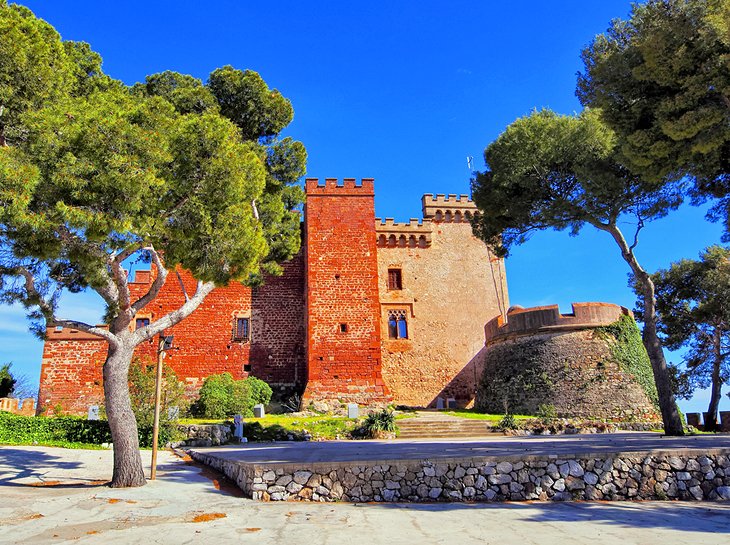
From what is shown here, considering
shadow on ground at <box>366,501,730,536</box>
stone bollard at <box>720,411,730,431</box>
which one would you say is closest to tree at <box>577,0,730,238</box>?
shadow on ground at <box>366,501,730,536</box>

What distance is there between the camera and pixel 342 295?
22.5m

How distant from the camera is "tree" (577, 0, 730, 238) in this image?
30.1 feet

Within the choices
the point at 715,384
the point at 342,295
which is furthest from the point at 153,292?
the point at 715,384

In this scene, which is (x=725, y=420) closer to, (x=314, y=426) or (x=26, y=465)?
(x=314, y=426)

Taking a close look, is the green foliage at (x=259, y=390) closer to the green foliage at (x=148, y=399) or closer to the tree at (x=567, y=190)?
the green foliage at (x=148, y=399)

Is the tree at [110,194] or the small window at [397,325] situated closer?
the tree at [110,194]

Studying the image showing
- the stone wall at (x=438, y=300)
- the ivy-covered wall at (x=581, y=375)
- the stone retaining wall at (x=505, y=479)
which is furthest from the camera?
the stone wall at (x=438, y=300)

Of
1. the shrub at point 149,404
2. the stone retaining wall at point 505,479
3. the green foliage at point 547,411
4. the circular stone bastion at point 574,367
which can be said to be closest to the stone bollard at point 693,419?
the circular stone bastion at point 574,367

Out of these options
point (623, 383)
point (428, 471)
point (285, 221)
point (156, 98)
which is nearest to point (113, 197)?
point (156, 98)

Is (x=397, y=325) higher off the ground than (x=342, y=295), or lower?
lower

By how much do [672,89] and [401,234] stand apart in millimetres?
17917

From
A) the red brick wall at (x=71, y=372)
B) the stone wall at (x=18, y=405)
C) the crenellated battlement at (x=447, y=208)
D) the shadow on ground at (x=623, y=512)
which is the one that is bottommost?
the shadow on ground at (x=623, y=512)

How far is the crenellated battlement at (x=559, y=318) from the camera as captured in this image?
1992 centimetres

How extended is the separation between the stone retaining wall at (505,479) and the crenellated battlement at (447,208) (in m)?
21.0
